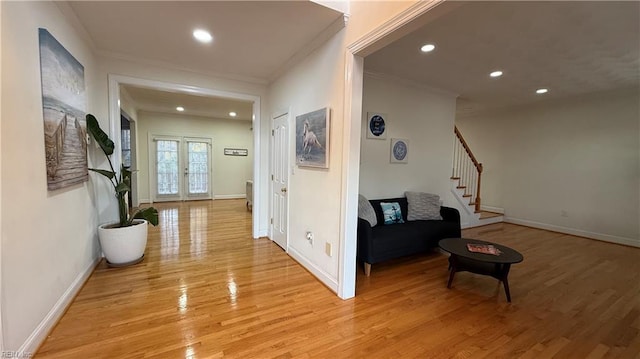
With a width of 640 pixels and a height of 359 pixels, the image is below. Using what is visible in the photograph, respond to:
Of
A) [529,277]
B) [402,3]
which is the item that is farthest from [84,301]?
[529,277]

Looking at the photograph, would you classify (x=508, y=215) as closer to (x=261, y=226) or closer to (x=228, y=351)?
(x=261, y=226)

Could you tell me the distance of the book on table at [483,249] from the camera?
2638 mm

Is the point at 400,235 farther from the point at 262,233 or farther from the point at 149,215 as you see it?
the point at 149,215

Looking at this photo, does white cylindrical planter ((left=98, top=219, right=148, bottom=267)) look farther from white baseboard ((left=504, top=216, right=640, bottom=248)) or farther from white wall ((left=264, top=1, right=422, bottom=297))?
white baseboard ((left=504, top=216, right=640, bottom=248))

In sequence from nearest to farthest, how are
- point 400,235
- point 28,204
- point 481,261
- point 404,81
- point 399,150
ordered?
point 28,204 → point 481,261 → point 400,235 → point 404,81 → point 399,150

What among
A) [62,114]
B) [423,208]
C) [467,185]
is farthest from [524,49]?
[62,114]

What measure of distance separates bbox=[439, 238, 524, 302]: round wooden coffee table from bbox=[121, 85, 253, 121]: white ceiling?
171 inches

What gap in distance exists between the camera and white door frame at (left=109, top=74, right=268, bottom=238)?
3266 millimetres

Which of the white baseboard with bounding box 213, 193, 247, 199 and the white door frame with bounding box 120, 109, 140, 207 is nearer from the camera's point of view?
the white door frame with bounding box 120, 109, 140, 207

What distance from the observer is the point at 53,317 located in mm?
1949

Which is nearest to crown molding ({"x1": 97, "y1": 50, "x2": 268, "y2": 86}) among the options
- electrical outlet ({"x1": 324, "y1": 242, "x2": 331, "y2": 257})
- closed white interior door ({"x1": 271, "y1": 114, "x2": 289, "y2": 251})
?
closed white interior door ({"x1": 271, "y1": 114, "x2": 289, "y2": 251})

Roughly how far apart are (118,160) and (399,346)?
3.75 metres

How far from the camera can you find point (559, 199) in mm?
5188

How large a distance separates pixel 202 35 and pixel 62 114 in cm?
144
